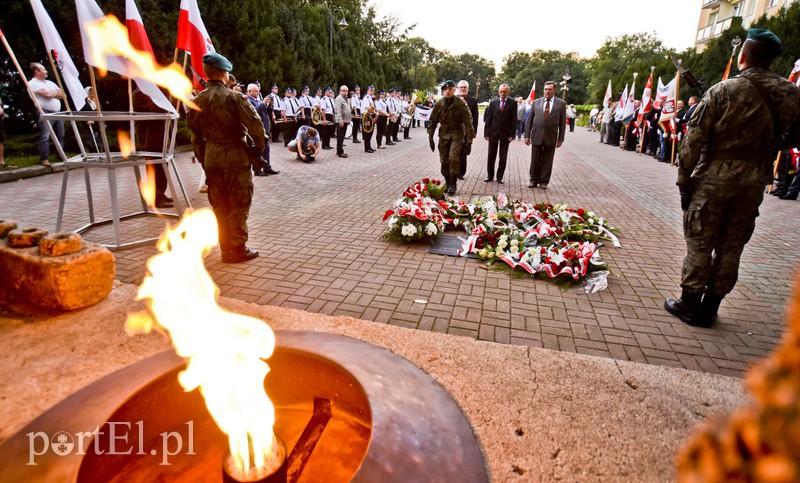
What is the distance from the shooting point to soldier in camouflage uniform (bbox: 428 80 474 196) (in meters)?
8.59

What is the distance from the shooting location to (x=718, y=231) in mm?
3461

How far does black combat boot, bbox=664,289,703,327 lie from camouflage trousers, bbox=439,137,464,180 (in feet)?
18.0

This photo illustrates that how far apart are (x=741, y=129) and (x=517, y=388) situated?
2.65 metres

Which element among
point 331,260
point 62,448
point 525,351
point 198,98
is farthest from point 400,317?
point 198,98

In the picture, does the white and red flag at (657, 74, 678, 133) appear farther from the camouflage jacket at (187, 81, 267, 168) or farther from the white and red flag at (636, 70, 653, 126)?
the camouflage jacket at (187, 81, 267, 168)

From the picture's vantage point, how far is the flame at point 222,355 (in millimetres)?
1663

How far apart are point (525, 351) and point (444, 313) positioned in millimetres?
924

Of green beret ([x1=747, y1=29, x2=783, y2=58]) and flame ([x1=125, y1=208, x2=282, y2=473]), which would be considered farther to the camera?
green beret ([x1=747, y1=29, x2=783, y2=58])

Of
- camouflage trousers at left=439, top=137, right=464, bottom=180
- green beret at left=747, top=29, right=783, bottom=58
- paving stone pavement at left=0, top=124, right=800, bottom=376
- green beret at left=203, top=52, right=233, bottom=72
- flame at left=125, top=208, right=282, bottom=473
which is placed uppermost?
green beret at left=747, top=29, right=783, bottom=58

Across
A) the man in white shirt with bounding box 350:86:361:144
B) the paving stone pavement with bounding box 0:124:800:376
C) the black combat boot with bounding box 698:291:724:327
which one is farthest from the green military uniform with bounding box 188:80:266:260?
the man in white shirt with bounding box 350:86:361:144

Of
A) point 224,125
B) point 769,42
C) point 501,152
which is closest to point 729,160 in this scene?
point 769,42

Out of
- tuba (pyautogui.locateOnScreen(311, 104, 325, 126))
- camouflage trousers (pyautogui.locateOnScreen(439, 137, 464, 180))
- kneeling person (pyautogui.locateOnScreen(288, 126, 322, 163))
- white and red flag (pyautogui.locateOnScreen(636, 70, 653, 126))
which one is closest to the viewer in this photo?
camouflage trousers (pyautogui.locateOnScreen(439, 137, 464, 180))

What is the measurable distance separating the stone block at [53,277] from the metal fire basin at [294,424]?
6.07 ft

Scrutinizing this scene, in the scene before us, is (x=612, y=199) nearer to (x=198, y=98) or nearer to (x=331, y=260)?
(x=331, y=260)
